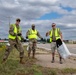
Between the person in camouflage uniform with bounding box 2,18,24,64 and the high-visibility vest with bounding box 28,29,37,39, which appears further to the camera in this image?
the high-visibility vest with bounding box 28,29,37,39

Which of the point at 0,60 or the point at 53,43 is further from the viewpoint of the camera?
the point at 53,43

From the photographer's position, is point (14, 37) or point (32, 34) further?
point (32, 34)

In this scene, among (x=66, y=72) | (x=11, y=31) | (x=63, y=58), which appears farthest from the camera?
(x=63, y=58)

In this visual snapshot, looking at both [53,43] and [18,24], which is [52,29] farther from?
[18,24]

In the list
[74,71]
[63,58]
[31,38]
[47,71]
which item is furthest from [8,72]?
[31,38]

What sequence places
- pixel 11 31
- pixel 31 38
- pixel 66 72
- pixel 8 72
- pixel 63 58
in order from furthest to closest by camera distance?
pixel 31 38
pixel 63 58
pixel 11 31
pixel 66 72
pixel 8 72

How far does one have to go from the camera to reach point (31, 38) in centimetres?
A: 1630

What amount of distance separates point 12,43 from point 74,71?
2.90 m

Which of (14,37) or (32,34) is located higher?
(32,34)

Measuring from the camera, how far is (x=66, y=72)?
36.5 ft

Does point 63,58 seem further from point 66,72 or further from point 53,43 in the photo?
point 66,72

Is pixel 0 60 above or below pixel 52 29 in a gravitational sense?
below

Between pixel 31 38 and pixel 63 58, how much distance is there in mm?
2428

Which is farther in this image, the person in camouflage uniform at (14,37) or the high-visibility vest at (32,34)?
the high-visibility vest at (32,34)
